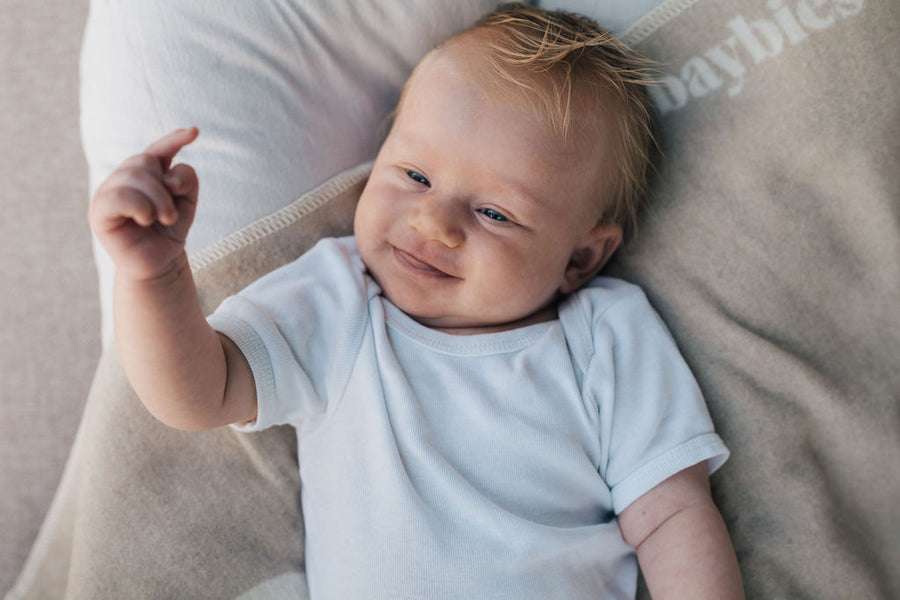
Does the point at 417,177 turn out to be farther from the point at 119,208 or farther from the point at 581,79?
the point at 119,208

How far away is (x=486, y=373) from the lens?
105cm

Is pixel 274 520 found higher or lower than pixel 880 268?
lower

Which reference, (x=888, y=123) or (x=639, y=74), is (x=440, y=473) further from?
(x=888, y=123)

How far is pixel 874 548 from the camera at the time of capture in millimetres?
1097

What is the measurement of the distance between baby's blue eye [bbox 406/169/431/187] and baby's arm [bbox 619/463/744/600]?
54 centimetres

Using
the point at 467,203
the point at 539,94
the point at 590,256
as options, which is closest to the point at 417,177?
the point at 467,203

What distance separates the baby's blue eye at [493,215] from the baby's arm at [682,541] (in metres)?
0.44

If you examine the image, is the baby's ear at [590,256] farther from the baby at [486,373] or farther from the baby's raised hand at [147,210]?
the baby's raised hand at [147,210]

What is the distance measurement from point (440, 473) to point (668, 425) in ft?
1.11

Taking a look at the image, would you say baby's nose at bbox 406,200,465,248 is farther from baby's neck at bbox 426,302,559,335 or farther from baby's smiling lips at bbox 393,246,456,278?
baby's neck at bbox 426,302,559,335

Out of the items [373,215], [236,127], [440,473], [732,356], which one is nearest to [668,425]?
[732,356]

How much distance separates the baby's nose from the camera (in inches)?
38.4

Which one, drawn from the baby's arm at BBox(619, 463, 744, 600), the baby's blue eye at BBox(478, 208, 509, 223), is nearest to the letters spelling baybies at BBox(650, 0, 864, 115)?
the baby's blue eye at BBox(478, 208, 509, 223)

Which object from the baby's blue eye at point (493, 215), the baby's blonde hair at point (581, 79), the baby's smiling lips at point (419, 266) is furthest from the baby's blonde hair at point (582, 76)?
the baby's smiling lips at point (419, 266)
